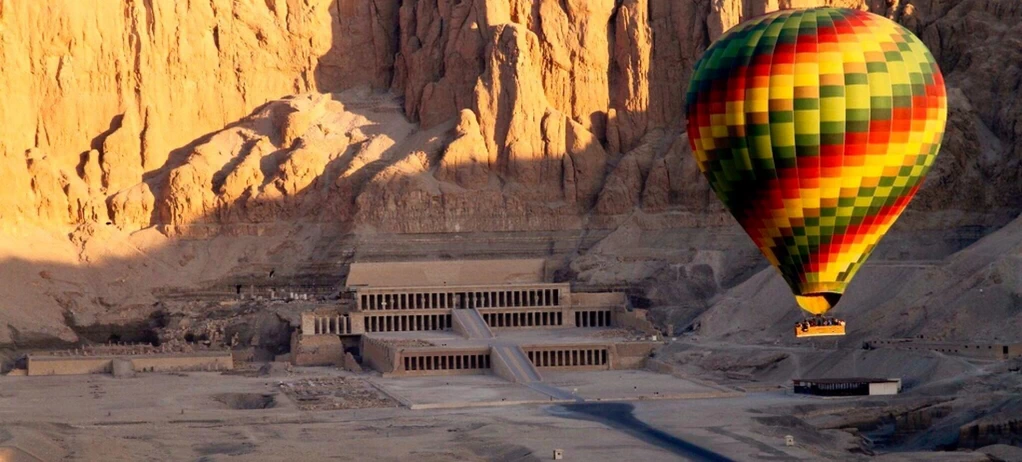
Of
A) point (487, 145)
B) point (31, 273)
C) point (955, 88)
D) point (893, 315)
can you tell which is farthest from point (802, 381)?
point (31, 273)

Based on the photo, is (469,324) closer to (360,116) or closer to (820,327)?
(360,116)

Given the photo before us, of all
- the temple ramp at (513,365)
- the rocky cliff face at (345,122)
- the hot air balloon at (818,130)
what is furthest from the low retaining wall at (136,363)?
the hot air balloon at (818,130)

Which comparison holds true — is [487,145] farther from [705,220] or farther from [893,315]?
[893,315]

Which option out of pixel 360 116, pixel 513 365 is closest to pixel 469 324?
pixel 513 365

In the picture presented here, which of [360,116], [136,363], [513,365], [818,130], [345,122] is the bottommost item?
[513,365]

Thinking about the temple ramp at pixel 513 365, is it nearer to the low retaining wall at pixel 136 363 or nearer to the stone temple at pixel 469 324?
the stone temple at pixel 469 324

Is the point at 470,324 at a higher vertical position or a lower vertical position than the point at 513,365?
higher

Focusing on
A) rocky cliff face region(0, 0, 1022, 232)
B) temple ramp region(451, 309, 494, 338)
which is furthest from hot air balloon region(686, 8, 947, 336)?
rocky cliff face region(0, 0, 1022, 232)
